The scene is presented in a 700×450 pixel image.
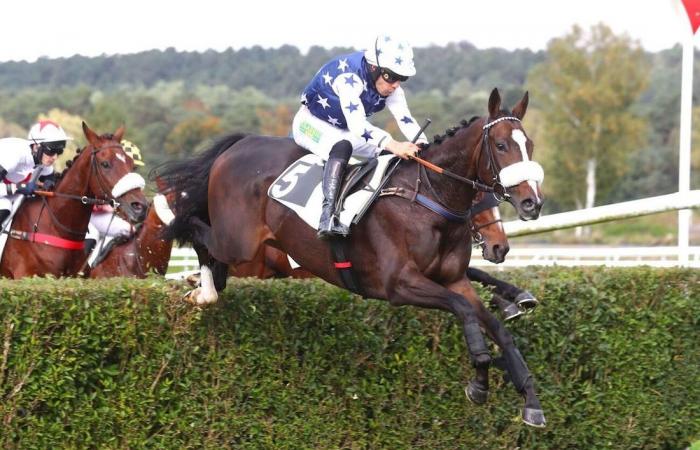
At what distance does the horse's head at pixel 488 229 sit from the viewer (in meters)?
6.04

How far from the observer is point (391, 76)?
5.88 meters

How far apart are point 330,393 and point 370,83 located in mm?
1846

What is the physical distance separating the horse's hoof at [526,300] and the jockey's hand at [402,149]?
1.05 meters

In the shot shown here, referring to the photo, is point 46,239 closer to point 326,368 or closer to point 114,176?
point 114,176

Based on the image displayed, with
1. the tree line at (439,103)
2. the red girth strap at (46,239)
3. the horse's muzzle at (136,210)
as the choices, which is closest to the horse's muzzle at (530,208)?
the horse's muzzle at (136,210)

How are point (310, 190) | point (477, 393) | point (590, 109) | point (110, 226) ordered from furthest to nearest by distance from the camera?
point (590, 109) → point (110, 226) → point (310, 190) → point (477, 393)

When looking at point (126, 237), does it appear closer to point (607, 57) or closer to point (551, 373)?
point (551, 373)

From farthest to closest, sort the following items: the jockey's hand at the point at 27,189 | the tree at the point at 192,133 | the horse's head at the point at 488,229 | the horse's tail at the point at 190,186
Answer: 1. the tree at the point at 192,133
2. the jockey's hand at the point at 27,189
3. the horse's tail at the point at 190,186
4. the horse's head at the point at 488,229

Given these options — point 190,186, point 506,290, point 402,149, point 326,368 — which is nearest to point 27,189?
point 190,186

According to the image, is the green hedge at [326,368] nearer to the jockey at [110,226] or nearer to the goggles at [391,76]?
the goggles at [391,76]

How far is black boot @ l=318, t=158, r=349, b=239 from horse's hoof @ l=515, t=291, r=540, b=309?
3.62 feet

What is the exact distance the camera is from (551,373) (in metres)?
6.54

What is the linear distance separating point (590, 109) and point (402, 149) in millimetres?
40656

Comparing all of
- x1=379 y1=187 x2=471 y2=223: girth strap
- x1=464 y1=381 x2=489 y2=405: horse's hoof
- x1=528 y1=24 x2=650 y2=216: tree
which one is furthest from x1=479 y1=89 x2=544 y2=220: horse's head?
x1=528 y1=24 x2=650 y2=216: tree
